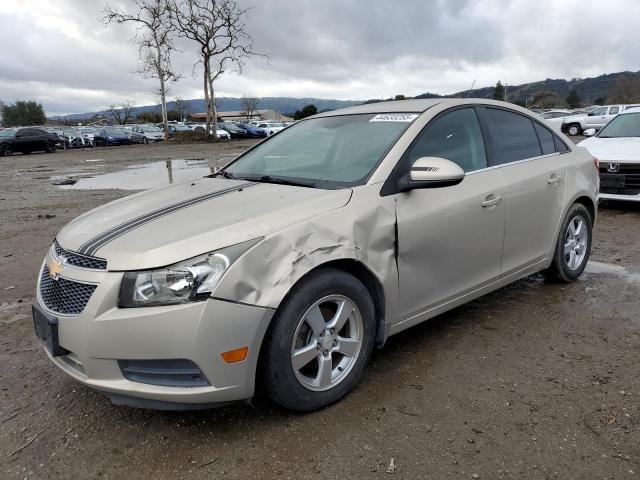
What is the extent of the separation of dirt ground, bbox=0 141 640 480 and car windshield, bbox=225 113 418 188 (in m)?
1.22

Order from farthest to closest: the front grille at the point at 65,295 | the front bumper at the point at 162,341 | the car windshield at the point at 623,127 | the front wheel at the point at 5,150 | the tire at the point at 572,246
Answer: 1. the front wheel at the point at 5,150
2. the car windshield at the point at 623,127
3. the tire at the point at 572,246
4. the front grille at the point at 65,295
5. the front bumper at the point at 162,341

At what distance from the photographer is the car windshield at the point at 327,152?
3.26 m

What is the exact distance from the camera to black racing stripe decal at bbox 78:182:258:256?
104 inches

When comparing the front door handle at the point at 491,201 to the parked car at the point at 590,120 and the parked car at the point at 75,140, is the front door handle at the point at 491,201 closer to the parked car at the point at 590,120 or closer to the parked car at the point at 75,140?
the parked car at the point at 590,120

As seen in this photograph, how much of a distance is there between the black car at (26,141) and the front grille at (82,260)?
28.9 meters

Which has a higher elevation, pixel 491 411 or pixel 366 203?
pixel 366 203

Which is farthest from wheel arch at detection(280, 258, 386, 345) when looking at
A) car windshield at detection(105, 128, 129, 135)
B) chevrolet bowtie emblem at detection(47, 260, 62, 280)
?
car windshield at detection(105, 128, 129, 135)

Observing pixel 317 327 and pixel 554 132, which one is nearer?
pixel 317 327

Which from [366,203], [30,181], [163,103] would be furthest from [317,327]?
[163,103]

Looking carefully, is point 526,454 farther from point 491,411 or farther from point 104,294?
point 104,294

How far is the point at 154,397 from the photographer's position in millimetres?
2422

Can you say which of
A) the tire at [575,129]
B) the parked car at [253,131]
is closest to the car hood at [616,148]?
the tire at [575,129]

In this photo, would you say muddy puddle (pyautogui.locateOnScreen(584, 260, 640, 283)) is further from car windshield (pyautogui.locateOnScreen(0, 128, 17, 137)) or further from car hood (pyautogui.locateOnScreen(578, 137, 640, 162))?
car windshield (pyautogui.locateOnScreen(0, 128, 17, 137))

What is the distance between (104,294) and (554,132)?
3.90 meters
